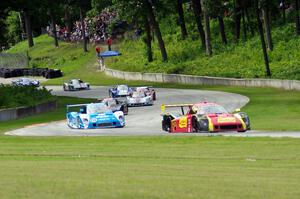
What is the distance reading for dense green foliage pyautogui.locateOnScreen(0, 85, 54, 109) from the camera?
44750 mm

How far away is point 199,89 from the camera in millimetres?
63594

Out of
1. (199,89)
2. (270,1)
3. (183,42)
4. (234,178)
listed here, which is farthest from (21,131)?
(183,42)

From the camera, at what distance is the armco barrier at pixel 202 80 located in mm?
53906

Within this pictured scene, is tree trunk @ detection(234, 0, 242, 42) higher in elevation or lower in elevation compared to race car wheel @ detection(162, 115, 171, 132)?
higher

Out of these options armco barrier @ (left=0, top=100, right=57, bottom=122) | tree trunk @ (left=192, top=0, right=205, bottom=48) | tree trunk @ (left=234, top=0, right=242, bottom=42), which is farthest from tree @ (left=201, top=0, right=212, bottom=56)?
armco barrier @ (left=0, top=100, right=57, bottom=122)

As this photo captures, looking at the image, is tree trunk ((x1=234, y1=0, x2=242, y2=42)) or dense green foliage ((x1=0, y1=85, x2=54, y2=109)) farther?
tree trunk ((x1=234, y1=0, x2=242, y2=42))

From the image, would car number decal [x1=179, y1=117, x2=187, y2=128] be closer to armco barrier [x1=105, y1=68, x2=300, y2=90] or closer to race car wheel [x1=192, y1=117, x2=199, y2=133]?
race car wheel [x1=192, y1=117, x2=199, y2=133]

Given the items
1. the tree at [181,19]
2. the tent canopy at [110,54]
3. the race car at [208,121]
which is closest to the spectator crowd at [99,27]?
the tent canopy at [110,54]

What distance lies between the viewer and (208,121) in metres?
28.2

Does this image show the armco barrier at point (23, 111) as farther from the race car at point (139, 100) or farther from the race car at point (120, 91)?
the race car at point (120, 91)

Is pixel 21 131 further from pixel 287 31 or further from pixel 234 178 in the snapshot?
pixel 287 31

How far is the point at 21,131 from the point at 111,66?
59985 mm

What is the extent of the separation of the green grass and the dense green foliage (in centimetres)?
2214

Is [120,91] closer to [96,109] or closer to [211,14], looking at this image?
[211,14]
